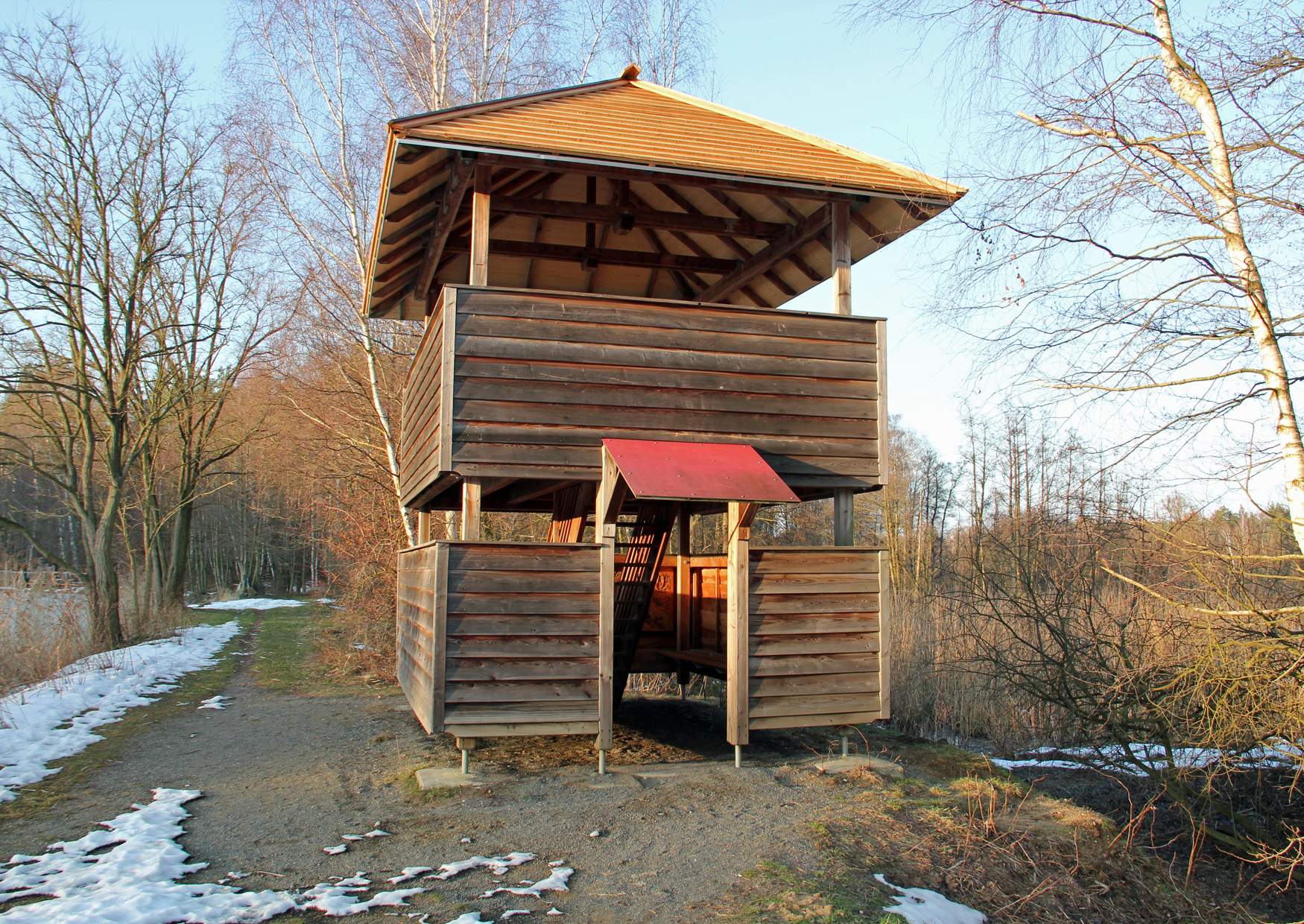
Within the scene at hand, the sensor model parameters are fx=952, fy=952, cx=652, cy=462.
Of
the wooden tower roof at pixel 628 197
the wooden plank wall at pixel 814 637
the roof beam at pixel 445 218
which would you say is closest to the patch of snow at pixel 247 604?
the wooden tower roof at pixel 628 197

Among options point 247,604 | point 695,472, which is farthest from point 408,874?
point 247,604

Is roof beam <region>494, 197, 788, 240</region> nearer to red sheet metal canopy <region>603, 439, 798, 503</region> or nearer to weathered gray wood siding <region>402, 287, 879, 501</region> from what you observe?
weathered gray wood siding <region>402, 287, 879, 501</region>

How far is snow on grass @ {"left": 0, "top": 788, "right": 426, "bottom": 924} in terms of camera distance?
4684mm

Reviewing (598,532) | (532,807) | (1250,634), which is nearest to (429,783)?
(532,807)

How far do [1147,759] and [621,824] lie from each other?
4.42 metres

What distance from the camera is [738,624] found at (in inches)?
315

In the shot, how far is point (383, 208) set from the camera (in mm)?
8844

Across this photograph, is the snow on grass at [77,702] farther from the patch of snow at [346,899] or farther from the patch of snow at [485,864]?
the patch of snow at [485,864]

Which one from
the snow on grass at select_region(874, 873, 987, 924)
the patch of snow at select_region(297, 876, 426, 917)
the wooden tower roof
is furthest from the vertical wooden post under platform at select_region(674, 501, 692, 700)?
the patch of snow at select_region(297, 876, 426, 917)

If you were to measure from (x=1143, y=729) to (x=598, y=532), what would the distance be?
451 centimetres

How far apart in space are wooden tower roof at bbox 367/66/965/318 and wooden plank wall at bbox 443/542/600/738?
3289mm

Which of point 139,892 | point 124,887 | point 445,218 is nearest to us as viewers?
point 139,892

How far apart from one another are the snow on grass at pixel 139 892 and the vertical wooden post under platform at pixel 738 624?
11.1ft

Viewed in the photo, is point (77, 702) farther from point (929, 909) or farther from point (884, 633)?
point (929, 909)
